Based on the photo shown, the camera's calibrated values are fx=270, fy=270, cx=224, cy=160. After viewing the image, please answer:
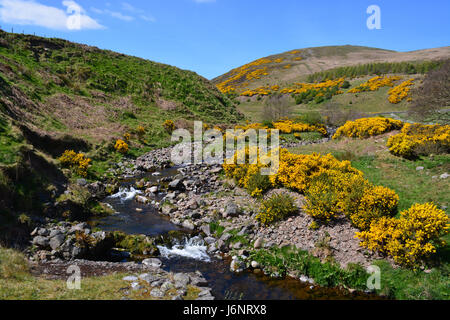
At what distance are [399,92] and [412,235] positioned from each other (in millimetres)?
57501

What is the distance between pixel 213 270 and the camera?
11.3 m

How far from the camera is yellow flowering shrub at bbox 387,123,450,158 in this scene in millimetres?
17656

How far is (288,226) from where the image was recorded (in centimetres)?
1335

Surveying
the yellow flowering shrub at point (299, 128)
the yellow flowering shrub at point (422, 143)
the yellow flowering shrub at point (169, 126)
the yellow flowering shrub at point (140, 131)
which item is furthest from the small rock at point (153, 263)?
the yellow flowering shrub at point (169, 126)

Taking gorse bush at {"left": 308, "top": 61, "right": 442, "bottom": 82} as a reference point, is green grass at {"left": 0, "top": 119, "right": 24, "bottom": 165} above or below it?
below

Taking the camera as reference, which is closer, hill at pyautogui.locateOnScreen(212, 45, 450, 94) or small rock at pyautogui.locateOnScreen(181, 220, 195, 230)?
small rock at pyautogui.locateOnScreen(181, 220, 195, 230)

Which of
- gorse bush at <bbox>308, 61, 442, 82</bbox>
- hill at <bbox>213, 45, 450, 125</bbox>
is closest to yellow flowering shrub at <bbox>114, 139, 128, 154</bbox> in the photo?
hill at <bbox>213, 45, 450, 125</bbox>

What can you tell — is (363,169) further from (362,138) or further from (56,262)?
(56,262)

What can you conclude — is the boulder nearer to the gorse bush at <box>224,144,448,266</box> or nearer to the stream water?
the stream water

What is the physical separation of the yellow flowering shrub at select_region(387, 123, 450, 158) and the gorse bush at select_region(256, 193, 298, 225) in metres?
9.56

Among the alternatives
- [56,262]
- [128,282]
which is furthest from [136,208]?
[128,282]

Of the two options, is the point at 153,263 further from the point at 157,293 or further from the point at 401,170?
the point at 401,170

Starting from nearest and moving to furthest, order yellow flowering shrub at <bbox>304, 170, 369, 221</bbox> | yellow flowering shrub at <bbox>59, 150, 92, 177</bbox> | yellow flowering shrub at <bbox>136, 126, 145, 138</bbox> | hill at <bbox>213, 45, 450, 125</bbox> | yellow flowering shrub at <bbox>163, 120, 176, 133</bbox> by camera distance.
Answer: yellow flowering shrub at <bbox>304, 170, 369, 221</bbox>, yellow flowering shrub at <bbox>59, 150, 92, 177</bbox>, yellow flowering shrub at <bbox>136, 126, 145, 138</bbox>, yellow flowering shrub at <bbox>163, 120, 176, 133</bbox>, hill at <bbox>213, 45, 450, 125</bbox>

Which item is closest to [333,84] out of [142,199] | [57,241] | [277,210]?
[142,199]
